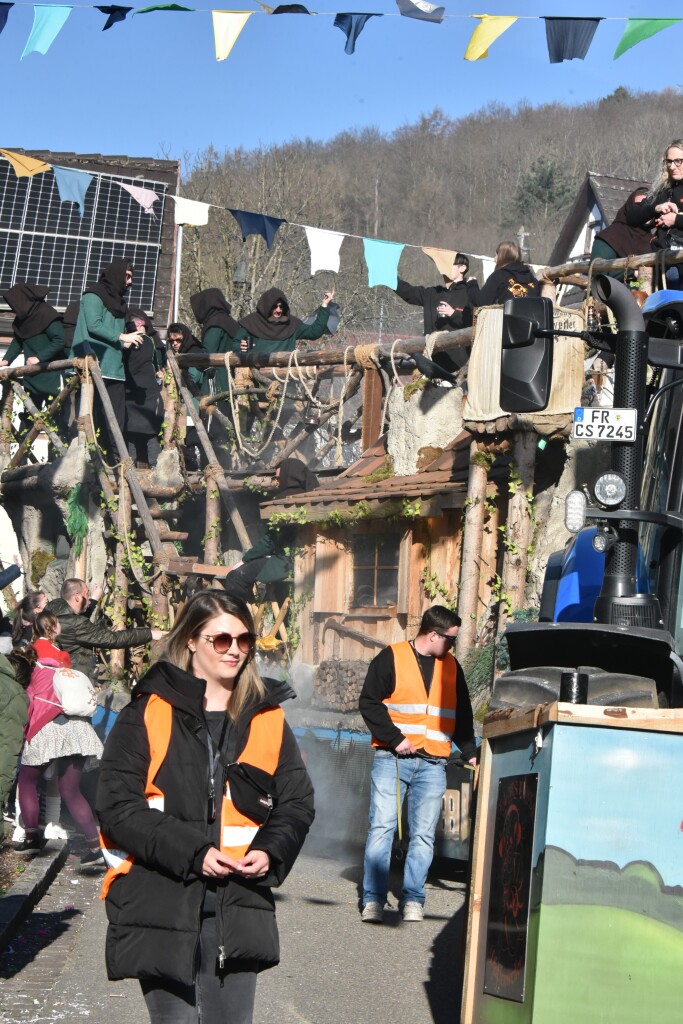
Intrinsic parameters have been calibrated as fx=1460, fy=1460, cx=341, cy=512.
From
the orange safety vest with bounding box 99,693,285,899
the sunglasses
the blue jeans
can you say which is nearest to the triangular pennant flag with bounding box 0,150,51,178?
the blue jeans

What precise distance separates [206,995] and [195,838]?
1.62 feet

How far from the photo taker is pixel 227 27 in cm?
1137

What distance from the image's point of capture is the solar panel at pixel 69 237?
30156 mm

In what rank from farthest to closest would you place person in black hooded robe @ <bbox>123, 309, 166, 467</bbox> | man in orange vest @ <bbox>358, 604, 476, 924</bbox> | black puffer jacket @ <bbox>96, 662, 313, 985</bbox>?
1. person in black hooded robe @ <bbox>123, 309, 166, 467</bbox>
2. man in orange vest @ <bbox>358, 604, 476, 924</bbox>
3. black puffer jacket @ <bbox>96, 662, 313, 985</bbox>

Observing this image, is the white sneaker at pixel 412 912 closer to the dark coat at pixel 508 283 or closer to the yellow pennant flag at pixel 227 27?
the dark coat at pixel 508 283

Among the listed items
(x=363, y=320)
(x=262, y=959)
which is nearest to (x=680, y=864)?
(x=262, y=959)

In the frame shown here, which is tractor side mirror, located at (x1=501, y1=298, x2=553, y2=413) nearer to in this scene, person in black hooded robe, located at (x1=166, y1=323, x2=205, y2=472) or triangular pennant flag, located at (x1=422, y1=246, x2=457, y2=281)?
triangular pennant flag, located at (x1=422, y1=246, x2=457, y2=281)

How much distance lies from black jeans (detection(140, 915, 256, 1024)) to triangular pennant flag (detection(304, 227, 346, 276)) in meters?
12.6

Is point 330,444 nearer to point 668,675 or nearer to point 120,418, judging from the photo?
point 120,418

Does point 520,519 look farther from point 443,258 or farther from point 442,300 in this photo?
point 443,258

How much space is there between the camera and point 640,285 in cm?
1104

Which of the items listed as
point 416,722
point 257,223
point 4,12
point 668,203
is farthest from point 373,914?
point 257,223

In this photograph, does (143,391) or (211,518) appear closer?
(211,518)

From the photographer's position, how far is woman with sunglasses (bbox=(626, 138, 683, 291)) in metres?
8.63
